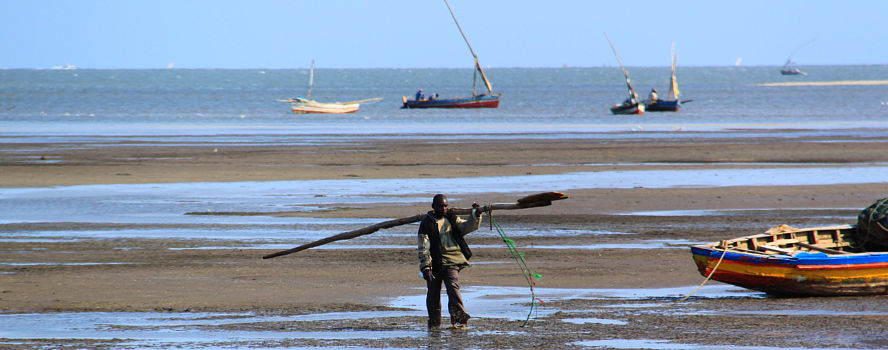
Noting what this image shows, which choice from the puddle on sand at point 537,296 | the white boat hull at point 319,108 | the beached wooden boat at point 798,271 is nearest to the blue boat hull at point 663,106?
the white boat hull at point 319,108

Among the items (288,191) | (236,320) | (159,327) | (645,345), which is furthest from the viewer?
(288,191)

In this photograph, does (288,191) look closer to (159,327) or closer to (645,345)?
(159,327)

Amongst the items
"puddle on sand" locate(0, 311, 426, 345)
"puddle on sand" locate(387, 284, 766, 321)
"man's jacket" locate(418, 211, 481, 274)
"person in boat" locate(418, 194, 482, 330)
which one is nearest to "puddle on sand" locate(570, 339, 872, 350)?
"person in boat" locate(418, 194, 482, 330)

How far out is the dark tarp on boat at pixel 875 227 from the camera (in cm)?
1382

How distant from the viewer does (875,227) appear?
13922 millimetres

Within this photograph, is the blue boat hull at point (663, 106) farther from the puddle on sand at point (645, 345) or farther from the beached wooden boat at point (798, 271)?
the puddle on sand at point (645, 345)

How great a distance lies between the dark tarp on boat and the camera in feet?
45.3

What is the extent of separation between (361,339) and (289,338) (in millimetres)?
700

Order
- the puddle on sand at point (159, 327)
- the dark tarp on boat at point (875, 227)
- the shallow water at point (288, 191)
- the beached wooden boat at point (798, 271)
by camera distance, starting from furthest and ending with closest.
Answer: the shallow water at point (288, 191), the dark tarp on boat at point (875, 227), the beached wooden boat at point (798, 271), the puddle on sand at point (159, 327)

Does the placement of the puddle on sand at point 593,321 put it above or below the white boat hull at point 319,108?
above

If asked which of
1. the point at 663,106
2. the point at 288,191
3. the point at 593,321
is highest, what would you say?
the point at 593,321

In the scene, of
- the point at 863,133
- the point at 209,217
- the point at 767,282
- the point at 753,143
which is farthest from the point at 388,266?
the point at 863,133

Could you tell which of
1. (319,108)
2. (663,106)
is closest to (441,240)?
(663,106)

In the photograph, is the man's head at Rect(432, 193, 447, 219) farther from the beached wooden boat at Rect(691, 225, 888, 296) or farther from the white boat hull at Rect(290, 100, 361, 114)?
the white boat hull at Rect(290, 100, 361, 114)
